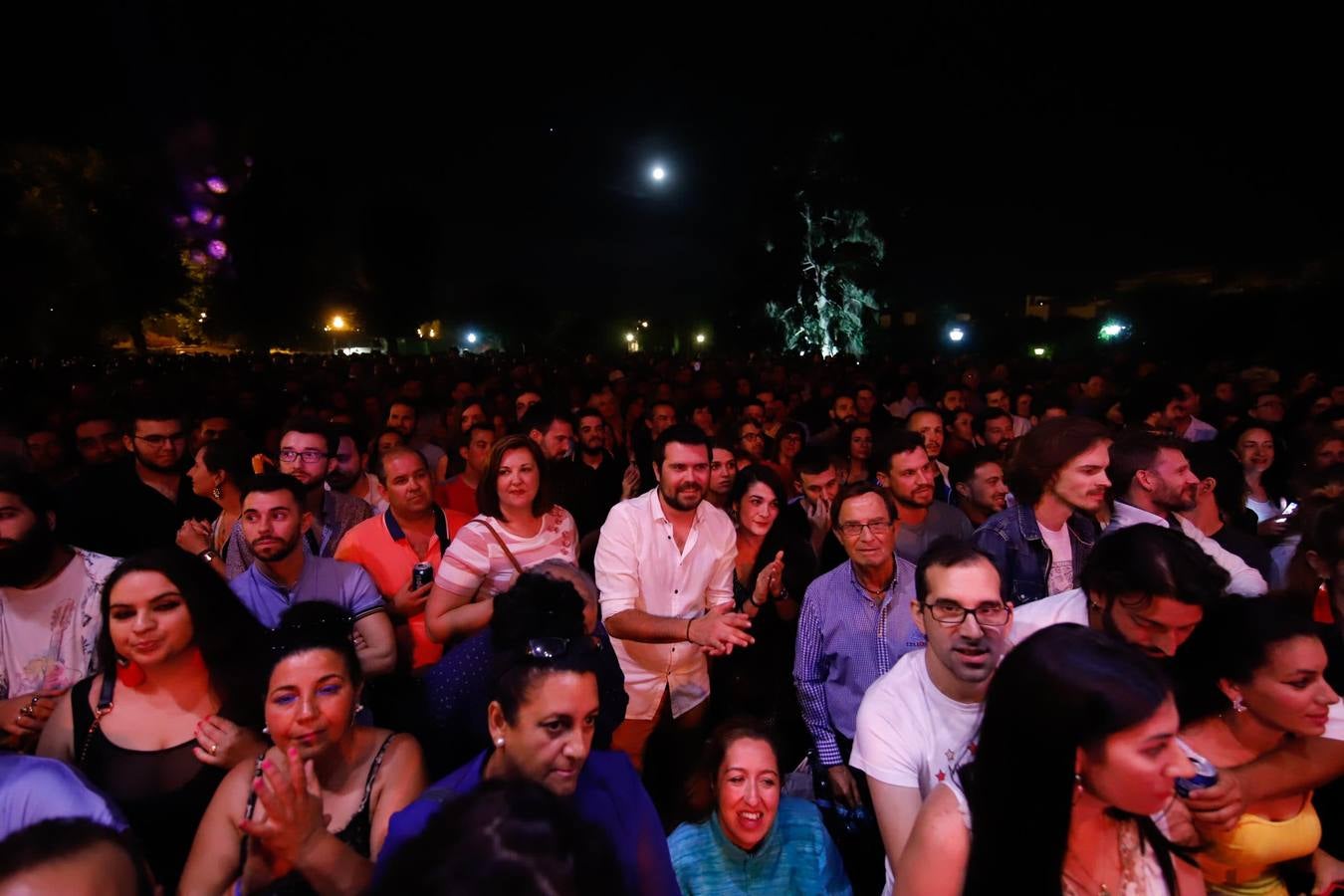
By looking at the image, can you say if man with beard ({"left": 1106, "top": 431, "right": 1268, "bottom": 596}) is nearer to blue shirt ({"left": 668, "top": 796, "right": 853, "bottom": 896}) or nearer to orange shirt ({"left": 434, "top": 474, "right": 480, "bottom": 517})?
blue shirt ({"left": 668, "top": 796, "right": 853, "bottom": 896})

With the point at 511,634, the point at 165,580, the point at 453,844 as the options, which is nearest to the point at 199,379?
the point at 165,580

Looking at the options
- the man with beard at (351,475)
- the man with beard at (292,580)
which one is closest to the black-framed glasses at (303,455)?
the man with beard at (351,475)

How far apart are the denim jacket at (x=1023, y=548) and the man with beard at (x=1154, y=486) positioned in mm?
184

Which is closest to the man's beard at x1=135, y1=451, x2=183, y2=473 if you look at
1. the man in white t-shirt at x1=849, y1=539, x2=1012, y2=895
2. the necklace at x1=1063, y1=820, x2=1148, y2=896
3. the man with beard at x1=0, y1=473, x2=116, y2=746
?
the man with beard at x1=0, y1=473, x2=116, y2=746

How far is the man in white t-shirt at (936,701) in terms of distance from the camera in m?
2.23

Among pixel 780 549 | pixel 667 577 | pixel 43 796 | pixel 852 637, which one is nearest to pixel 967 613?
pixel 852 637

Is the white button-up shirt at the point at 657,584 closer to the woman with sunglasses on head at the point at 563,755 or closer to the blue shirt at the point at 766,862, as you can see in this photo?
the blue shirt at the point at 766,862

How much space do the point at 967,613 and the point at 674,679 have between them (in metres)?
1.79

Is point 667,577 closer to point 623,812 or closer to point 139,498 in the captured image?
point 623,812

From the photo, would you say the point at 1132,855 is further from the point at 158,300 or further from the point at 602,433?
the point at 158,300

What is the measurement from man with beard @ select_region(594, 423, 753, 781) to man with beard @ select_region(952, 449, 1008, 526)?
2251mm

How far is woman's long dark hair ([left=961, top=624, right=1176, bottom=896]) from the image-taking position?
1615mm

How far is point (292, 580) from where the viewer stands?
326 cm

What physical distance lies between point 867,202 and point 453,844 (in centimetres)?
3449
